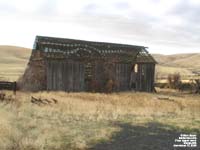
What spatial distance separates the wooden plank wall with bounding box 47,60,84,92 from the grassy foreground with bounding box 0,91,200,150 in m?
11.1

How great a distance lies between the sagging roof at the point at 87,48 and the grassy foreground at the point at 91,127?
1253 centimetres

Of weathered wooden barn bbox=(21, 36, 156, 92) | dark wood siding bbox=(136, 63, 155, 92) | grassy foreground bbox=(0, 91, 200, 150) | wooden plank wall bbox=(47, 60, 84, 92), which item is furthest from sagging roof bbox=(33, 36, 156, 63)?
grassy foreground bbox=(0, 91, 200, 150)

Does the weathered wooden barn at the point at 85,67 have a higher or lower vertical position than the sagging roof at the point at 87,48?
lower

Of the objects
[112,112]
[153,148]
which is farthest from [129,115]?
[153,148]

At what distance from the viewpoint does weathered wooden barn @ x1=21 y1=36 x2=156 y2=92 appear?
32.8m

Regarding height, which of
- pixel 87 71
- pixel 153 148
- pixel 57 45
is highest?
pixel 57 45

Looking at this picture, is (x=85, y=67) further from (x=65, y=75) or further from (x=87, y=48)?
(x=65, y=75)

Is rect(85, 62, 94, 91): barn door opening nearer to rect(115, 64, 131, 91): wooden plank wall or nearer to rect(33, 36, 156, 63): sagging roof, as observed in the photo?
rect(33, 36, 156, 63): sagging roof

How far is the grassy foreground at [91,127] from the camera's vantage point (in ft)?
39.3

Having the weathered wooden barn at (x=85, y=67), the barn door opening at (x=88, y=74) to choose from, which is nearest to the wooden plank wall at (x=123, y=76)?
the weathered wooden barn at (x=85, y=67)

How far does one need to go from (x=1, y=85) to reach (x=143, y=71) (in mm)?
13646

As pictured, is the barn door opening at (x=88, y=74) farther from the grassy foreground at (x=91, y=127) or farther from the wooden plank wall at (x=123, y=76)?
the grassy foreground at (x=91, y=127)

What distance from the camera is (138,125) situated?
52.6ft

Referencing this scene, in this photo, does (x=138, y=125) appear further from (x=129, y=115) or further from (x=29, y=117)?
(x=29, y=117)
